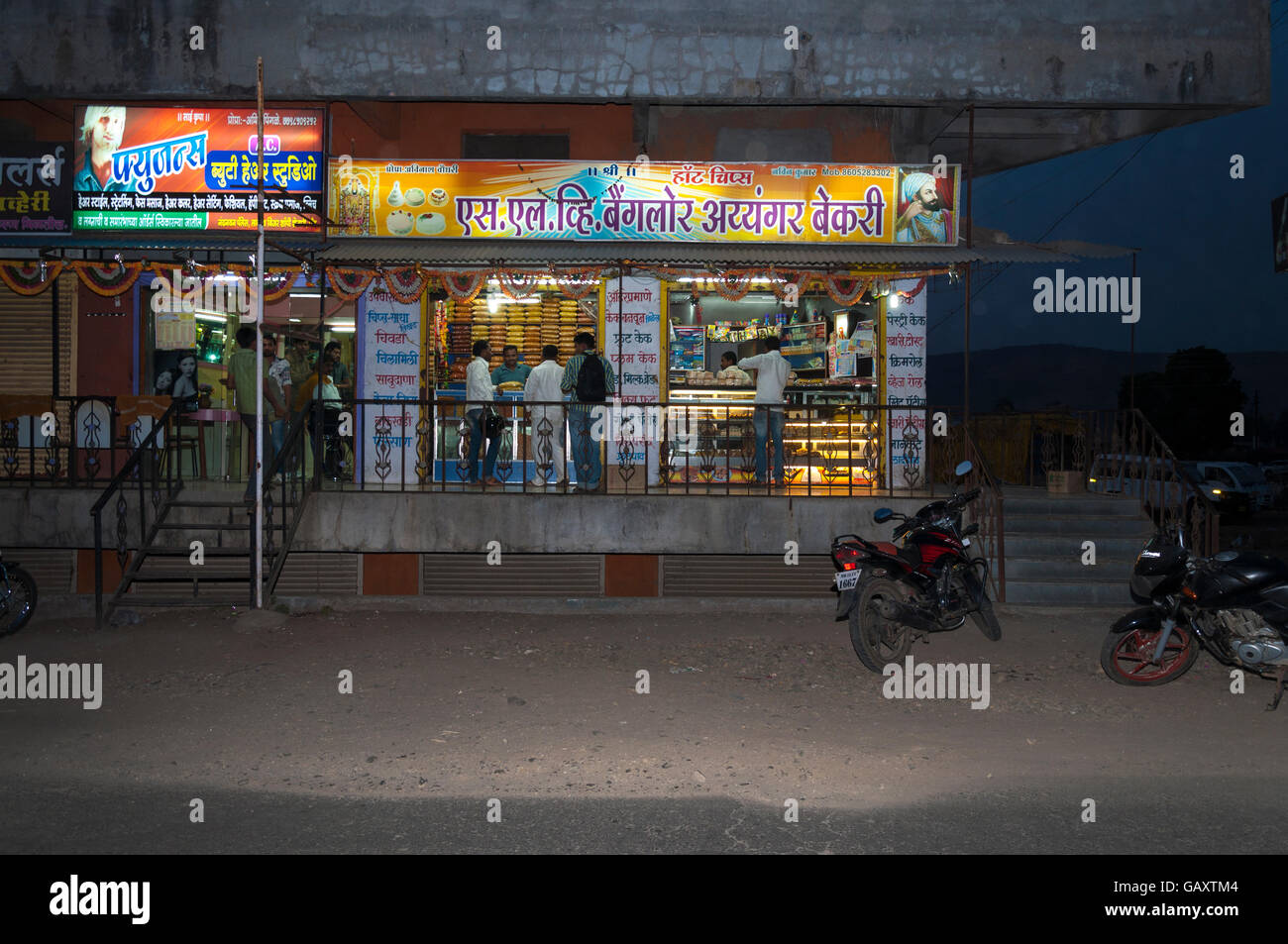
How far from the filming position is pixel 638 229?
12633 mm

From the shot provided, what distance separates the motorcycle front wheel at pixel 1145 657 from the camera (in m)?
7.56

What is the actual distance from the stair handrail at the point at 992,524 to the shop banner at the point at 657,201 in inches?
127

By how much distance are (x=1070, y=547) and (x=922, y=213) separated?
4611 mm

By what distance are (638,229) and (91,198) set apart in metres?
6.73

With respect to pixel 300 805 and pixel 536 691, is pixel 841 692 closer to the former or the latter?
pixel 536 691

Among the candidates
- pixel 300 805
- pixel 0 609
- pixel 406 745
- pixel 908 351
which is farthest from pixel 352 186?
pixel 300 805

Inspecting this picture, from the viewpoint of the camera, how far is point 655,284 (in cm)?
1341

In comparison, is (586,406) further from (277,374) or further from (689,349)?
(277,374)

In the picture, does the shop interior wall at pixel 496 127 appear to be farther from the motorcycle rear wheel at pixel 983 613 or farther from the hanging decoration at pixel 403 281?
the motorcycle rear wheel at pixel 983 613

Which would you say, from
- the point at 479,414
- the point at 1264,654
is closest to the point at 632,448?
the point at 479,414

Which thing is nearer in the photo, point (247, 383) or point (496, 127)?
point (247, 383)

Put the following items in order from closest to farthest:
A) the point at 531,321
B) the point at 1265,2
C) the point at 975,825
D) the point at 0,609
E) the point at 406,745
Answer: the point at 975,825
the point at 406,745
the point at 0,609
the point at 1265,2
the point at 531,321

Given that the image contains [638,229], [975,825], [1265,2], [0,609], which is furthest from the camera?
[638,229]

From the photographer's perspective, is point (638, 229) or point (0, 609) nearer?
point (0, 609)
